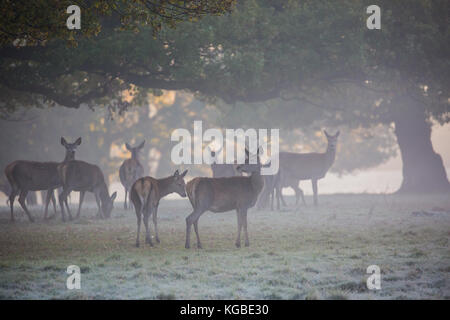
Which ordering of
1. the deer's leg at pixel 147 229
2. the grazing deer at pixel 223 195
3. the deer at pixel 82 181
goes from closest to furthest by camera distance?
the grazing deer at pixel 223 195 → the deer's leg at pixel 147 229 → the deer at pixel 82 181

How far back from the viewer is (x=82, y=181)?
19062 mm

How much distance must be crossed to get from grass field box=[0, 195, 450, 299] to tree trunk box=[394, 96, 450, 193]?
1426 centimetres

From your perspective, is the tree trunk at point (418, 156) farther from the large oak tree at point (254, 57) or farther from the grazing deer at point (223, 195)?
the grazing deer at point (223, 195)

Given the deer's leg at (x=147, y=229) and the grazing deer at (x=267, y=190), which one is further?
the grazing deer at (x=267, y=190)

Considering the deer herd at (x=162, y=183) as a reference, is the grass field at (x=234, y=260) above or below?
below

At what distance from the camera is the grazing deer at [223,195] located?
1215cm

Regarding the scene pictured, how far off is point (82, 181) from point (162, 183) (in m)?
5.86

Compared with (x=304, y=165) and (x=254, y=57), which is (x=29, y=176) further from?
(x=304, y=165)

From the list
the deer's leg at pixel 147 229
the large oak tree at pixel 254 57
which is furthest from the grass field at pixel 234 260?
the large oak tree at pixel 254 57

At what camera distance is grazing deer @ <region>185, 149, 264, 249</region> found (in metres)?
12.1

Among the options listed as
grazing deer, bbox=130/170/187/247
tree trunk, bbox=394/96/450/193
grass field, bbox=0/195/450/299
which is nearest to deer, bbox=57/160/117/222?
grass field, bbox=0/195/450/299

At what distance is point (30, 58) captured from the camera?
61.7 feet

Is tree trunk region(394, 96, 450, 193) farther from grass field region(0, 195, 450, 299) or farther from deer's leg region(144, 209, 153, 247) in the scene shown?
deer's leg region(144, 209, 153, 247)

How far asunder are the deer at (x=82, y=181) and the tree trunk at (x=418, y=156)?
728 inches
